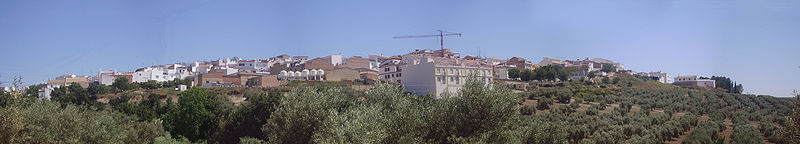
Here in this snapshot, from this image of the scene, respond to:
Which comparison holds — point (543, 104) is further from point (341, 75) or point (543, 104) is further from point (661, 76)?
point (661, 76)

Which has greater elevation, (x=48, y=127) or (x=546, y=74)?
(x=546, y=74)

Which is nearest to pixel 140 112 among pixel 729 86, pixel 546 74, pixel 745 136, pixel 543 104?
pixel 543 104

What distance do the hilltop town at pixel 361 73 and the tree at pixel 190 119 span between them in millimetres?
18081

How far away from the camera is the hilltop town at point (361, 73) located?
1916 inches

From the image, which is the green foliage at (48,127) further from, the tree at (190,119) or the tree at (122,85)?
the tree at (122,85)

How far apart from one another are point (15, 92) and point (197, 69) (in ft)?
233

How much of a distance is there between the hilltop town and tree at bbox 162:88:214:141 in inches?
712

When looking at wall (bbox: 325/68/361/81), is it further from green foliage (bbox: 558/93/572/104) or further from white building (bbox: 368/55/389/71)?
green foliage (bbox: 558/93/572/104)

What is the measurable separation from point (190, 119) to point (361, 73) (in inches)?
1478

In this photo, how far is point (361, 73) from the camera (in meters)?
74.2

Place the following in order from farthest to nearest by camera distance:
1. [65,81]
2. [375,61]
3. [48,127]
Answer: [375,61]
[65,81]
[48,127]

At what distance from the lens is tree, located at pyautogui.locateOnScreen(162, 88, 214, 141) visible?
3825 cm

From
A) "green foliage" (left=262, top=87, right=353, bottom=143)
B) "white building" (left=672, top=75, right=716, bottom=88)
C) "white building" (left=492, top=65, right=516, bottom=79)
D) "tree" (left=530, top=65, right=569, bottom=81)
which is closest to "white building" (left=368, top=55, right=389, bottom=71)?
"white building" (left=492, top=65, right=516, bottom=79)

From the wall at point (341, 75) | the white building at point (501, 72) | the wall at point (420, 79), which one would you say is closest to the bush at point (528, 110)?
the wall at point (420, 79)
